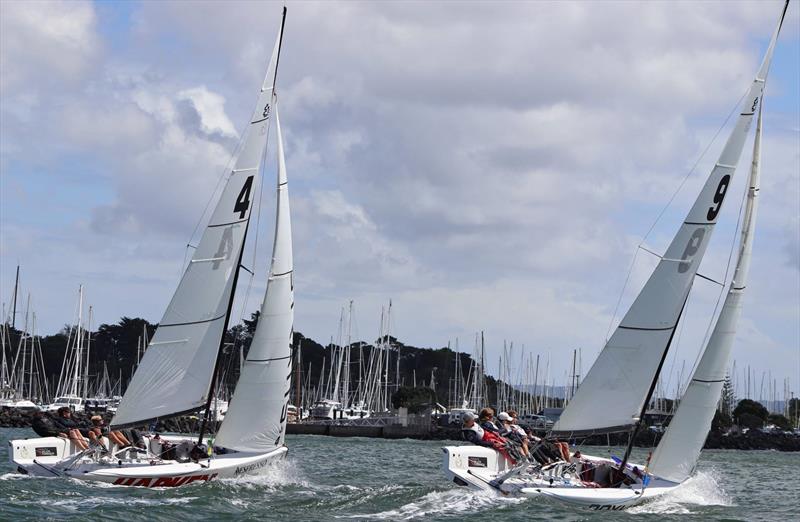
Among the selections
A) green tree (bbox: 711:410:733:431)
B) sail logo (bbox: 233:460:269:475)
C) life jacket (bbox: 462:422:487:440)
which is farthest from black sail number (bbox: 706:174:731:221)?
green tree (bbox: 711:410:733:431)

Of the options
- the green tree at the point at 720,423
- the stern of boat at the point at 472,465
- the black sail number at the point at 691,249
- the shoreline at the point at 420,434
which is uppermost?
the black sail number at the point at 691,249

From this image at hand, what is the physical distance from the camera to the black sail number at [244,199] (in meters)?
28.2

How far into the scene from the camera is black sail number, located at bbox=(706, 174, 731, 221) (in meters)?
26.2

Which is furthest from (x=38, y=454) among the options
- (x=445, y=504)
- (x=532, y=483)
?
(x=532, y=483)

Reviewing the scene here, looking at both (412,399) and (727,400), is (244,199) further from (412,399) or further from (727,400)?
(727,400)

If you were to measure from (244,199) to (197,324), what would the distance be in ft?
10.1

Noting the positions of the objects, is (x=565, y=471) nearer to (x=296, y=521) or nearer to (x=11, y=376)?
(x=296, y=521)

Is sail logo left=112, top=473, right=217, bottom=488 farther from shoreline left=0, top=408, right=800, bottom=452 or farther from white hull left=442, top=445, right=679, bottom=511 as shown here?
shoreline left=0, top=408, right=800, bottom=452

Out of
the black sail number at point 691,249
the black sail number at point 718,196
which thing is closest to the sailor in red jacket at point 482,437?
the black sail number at point 691,249

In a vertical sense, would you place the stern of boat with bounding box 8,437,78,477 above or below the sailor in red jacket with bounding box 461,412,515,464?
below

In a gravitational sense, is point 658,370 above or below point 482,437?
above

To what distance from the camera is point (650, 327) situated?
2620 cm

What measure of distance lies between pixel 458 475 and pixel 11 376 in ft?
254

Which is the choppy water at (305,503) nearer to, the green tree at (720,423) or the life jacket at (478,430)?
the life jacket at (478,430)
